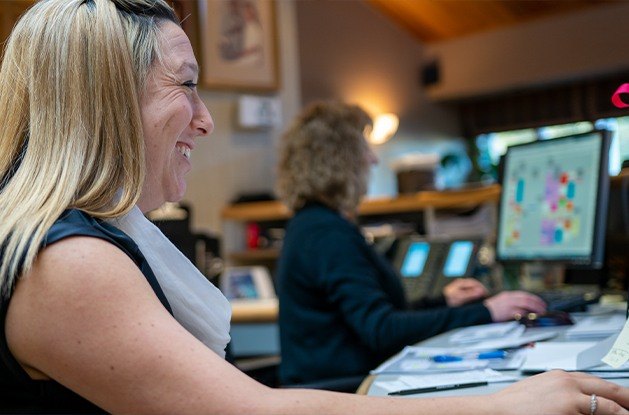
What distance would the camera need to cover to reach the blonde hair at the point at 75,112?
3.00ft

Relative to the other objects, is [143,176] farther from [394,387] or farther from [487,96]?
[487,96]

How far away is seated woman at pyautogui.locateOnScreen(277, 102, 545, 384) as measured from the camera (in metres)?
1.98

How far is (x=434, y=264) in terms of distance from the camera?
111 inches

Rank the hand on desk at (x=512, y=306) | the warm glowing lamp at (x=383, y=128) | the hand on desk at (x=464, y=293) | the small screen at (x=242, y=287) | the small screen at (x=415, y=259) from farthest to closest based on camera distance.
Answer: the warm glowing lamp at (x=383, y=128) < the small screen at (x=242, y=287) < the small screen at (x=415, y=259) < the hand on desk at (x=464, y=293) < the hand on desk at (x=512, y=306)

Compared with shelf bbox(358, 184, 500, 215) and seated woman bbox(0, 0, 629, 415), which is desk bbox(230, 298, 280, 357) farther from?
seated woman bbox(0, 0, 629, 415)

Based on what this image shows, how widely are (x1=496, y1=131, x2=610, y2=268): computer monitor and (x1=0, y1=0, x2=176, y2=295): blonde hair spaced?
4.69 feet

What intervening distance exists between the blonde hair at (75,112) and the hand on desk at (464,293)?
59.9 inches

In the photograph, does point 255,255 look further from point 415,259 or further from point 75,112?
point 75,112

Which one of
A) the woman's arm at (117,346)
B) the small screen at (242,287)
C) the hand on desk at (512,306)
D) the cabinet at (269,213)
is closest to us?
the woman's arm at (117,346)

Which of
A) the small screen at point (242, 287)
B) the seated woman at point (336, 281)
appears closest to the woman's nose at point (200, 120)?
the seated woman at point (336, 281)

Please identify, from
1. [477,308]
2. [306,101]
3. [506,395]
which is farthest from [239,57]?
[506,395]

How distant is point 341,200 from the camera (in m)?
2.37

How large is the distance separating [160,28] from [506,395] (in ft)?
1.90

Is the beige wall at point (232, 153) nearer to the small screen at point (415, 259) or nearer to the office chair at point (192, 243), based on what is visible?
the office chair at point (192, 243)
